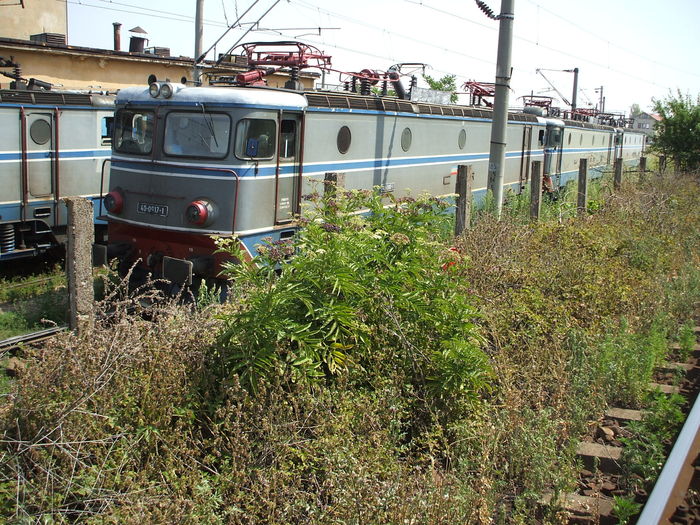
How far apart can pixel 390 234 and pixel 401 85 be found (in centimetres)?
Answer: 803

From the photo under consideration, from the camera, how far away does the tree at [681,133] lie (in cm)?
2266

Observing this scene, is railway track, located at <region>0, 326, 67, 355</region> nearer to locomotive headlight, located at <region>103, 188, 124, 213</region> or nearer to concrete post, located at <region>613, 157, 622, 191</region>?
locomotive headlight, located at <region>103, 188, 124, 213</region>

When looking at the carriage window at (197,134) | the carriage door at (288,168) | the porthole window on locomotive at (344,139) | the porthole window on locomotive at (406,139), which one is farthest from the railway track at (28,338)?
the porthole window on locomotive at (406,139)

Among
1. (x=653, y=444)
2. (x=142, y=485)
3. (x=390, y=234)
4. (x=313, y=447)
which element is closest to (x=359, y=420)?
(x=313, y=447)

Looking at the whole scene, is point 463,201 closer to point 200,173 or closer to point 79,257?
point 200,173

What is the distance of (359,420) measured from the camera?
4547mm

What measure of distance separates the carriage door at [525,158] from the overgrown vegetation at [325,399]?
42.5 ft

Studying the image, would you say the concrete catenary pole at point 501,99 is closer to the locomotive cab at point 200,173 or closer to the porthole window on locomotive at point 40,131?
the locomotive cab at point 200,173

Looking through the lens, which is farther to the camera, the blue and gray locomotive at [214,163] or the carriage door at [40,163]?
the carriage door at [40,163]

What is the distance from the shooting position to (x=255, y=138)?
877cm

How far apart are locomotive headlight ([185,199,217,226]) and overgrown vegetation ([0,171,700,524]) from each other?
114 inches

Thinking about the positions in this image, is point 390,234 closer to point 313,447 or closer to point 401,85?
point 313,447

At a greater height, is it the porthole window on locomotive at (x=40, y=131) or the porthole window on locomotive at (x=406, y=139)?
the porthole window on locomotive at (x=406, y=139)

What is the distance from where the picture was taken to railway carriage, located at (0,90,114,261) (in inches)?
→ 434
